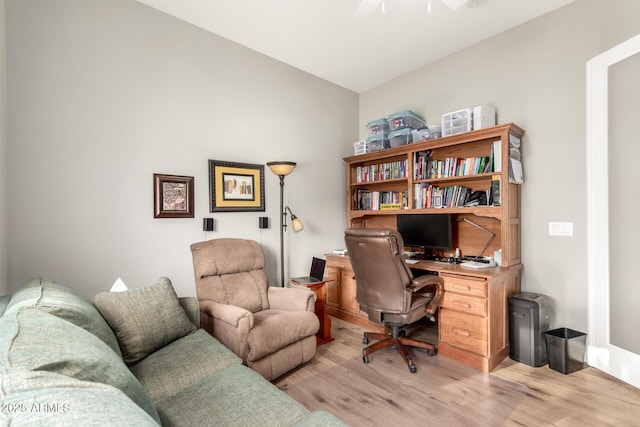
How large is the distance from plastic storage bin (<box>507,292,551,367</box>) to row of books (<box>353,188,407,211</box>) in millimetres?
1490

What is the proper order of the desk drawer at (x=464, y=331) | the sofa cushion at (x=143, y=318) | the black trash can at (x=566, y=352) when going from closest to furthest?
the sofa cushion at (x=143, y=318), the black trash can at (x=566, y=352), the desk drawer at (x=464, y=331)

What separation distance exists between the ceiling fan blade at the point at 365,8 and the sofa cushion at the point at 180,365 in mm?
2367

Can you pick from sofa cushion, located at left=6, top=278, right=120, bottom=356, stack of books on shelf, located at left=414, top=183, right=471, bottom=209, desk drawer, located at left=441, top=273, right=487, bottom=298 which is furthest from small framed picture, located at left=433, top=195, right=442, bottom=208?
sofa cushion, located at left=6, top=278, right=120, bottom=356

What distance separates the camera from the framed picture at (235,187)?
289 centimetres

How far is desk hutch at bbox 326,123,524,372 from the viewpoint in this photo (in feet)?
7.98

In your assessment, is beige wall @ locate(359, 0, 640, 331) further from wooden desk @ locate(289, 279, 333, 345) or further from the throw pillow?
the throw pillow

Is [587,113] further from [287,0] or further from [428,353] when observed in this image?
[287,0]

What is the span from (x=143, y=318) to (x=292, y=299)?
3.92 ft

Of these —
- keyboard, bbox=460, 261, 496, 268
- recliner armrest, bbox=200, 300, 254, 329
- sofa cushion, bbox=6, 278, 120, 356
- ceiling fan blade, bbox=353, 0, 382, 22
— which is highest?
ceiling fan blade, bbox=353, 0, 382, 22

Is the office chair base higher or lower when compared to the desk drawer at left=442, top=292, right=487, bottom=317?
lower

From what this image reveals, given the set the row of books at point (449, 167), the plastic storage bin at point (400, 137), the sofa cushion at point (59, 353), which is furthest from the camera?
the plastic storage bin at point (400, 137)

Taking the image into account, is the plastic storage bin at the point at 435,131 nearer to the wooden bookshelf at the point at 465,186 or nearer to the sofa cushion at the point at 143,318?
the wooden bookshelf at the point at 465,186

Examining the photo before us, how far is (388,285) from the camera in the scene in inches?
94.6

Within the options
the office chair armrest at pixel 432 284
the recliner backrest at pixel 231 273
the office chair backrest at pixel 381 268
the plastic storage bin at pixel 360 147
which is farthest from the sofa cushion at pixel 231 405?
the plastic storage bin at pixel 360 147
